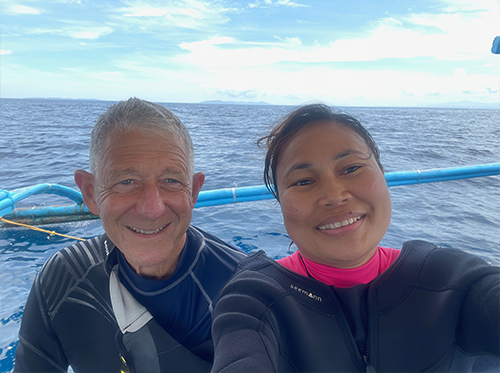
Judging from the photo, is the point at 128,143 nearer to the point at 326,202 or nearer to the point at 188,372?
the point at 326,202

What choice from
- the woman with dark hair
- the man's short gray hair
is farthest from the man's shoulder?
the woman with dark hair

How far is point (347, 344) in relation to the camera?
127 cm

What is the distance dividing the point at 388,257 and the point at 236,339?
865mm

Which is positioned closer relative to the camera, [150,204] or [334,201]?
[334,201]

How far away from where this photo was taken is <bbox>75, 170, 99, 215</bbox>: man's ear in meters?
1.71

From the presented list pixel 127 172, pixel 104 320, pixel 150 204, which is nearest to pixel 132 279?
pixel 104 320

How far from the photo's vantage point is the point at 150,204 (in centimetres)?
151

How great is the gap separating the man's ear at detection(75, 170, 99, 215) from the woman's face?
103cm

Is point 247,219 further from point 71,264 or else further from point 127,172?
point 127,172

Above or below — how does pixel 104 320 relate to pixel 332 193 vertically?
below

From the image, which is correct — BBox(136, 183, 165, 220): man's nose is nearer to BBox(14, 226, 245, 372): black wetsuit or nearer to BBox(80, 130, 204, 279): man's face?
BBox(80, 130, 204, 279): man's face

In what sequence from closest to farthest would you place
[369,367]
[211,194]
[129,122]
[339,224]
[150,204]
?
1. [369,367]
2. [339,224]
3. [150,204]
4. [129,122]
5. [211,194]

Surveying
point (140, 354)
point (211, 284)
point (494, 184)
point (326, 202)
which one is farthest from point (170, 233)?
point (494, 184)

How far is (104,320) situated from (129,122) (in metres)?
1.03
